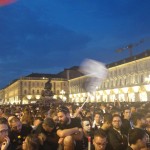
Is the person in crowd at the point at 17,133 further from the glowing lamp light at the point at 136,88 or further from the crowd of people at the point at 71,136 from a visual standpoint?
the glowing lamp light at the point at 136,88

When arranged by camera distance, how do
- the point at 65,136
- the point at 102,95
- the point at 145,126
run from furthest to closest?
the point at 102,95 → the point at 145,126 → the point at 65,136

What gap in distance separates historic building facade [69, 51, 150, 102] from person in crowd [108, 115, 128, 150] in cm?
5676

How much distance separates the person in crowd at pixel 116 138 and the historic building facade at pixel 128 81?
5676 centimetres

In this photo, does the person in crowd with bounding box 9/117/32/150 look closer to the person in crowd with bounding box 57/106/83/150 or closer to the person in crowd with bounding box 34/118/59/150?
the person in crowd with bounding box 34/118/59/150

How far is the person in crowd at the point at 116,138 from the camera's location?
15.9 feet

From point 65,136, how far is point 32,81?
370 feet

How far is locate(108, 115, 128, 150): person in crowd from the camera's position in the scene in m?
4.86

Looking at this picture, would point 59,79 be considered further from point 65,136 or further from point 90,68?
point 65,136

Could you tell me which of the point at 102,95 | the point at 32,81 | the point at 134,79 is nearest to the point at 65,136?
the point at 134,79

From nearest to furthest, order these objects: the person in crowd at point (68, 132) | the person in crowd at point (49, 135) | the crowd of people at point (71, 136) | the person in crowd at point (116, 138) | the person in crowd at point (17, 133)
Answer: the crowd of people at point (71, 136), the person in crowd at point (68, 132), the person in crowd at point (116, 138), the person in crowd at point (49, 135), the person in crowd at point (17, 133)

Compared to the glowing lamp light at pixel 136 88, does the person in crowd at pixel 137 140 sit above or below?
below

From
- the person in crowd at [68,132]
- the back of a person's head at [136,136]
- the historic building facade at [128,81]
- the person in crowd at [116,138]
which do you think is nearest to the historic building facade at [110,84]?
the historic building facade at [128,81]

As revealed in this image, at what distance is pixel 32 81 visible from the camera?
11625cm

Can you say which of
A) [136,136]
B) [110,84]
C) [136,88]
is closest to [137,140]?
[136,136]
